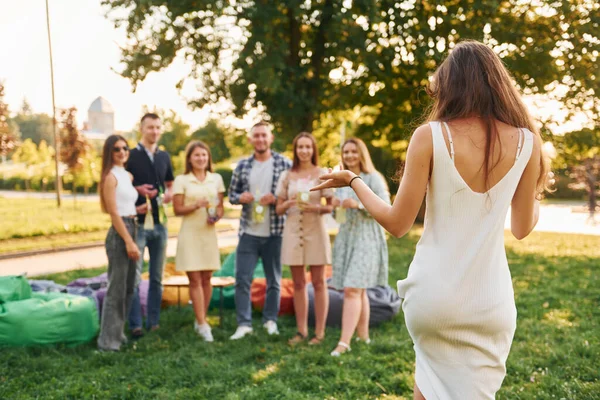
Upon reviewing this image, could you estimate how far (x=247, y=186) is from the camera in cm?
604

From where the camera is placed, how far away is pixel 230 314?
6809mm

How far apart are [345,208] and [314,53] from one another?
338 inches

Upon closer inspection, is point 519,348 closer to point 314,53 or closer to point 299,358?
point 299,358

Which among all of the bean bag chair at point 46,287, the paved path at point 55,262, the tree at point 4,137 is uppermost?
the tree at point 4,137

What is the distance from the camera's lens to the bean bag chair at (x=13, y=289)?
18.3ft

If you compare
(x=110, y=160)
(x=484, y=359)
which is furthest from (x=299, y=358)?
(x=484, y=359)

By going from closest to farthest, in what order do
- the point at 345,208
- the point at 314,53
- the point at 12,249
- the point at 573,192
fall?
the point at 345,208 → the point at 12,249 → the point at 314,53 → the point at 573,192

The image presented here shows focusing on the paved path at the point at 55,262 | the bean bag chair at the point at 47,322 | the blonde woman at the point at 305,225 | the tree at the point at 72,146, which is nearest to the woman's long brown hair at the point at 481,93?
the blonde woman at the point at 305,225

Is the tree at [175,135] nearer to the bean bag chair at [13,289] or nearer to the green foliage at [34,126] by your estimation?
the bean bag chair at [13,289]

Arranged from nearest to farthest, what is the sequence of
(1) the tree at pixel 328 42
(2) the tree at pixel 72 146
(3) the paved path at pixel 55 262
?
(3) the paved path at pixel 55 262, (1) the tree at pixel 328 42, (2) the tree at pixel 72 146

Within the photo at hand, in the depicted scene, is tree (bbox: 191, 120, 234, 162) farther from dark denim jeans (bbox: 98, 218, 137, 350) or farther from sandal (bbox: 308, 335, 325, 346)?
sandal (bbox: 308, 335, 325, 346)

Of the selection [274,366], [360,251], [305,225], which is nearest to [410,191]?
[274,366]

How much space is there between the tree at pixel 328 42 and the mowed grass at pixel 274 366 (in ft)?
23.0

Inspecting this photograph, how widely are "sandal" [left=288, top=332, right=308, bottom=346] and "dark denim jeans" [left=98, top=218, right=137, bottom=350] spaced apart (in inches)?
66.2
